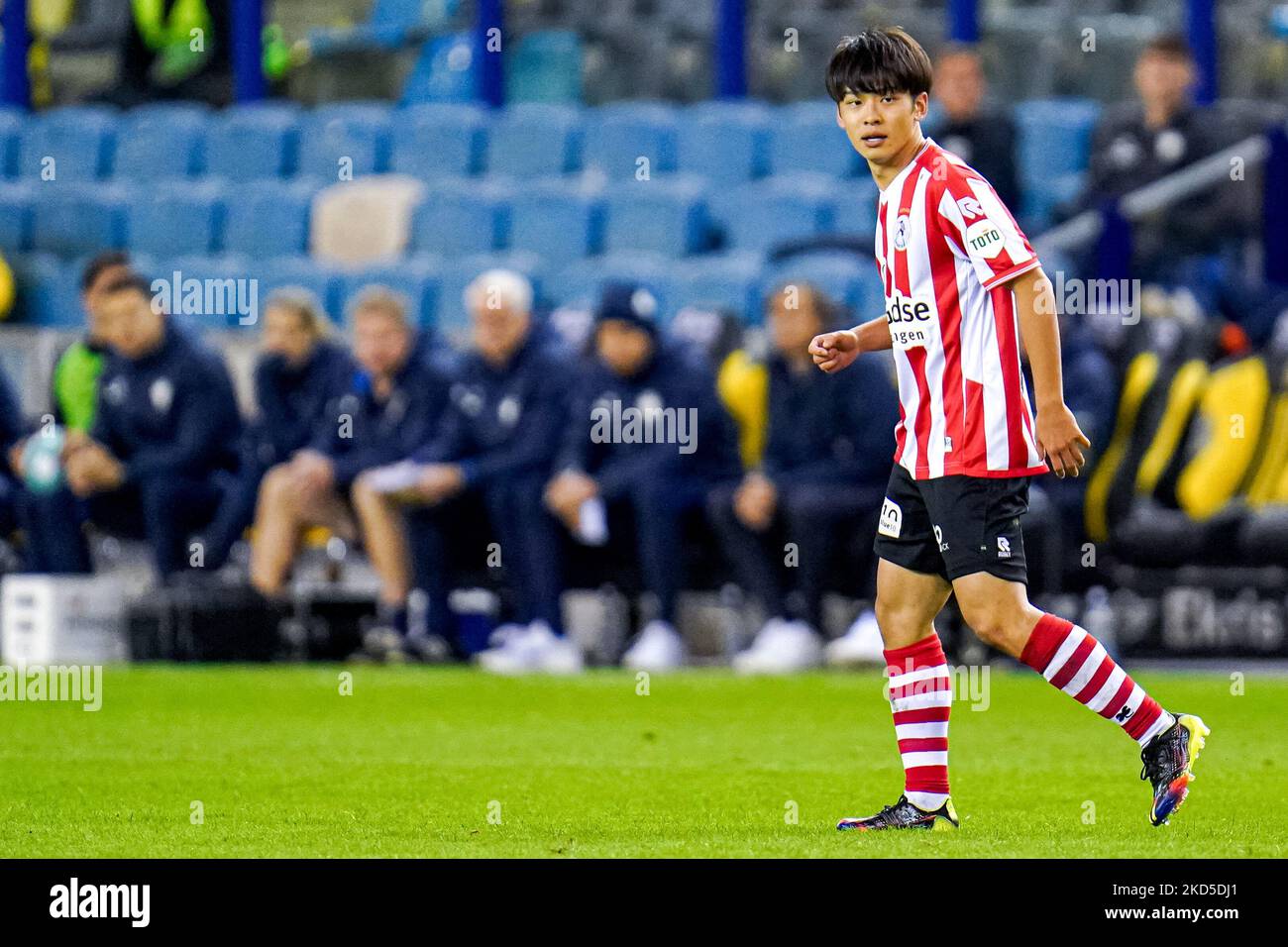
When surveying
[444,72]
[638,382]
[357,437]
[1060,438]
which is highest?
[444,72]

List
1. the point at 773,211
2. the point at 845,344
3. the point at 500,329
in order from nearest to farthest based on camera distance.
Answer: the point at 845,344
the point at 500,329
the point at 773,211

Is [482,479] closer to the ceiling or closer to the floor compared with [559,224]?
closer to the floor

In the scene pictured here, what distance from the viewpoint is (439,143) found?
15.9m

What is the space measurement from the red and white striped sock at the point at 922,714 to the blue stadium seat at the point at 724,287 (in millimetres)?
7208

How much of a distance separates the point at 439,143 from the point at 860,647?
574cm

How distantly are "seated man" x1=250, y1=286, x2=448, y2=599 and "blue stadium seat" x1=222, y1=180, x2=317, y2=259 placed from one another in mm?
3154

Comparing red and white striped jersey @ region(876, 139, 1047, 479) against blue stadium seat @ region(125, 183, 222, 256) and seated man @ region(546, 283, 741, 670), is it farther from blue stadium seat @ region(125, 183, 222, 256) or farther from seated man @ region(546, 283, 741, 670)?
blue stadium seat @ region(125, 183, 222, 256)

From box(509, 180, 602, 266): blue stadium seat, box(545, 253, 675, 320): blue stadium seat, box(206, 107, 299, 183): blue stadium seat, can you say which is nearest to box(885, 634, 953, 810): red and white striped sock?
box(545, 253, 675, 320): blue stadium seat

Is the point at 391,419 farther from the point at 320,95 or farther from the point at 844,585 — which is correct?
the point at 320,95

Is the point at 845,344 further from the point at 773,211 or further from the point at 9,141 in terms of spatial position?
the point at 9,141

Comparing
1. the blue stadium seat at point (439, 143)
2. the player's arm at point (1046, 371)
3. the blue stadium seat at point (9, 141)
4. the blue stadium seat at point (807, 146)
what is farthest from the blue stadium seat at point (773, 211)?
the player's arm at point (1046, 371)

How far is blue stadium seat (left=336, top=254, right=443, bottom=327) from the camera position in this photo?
14.6 m

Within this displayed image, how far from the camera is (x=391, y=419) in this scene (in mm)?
12562

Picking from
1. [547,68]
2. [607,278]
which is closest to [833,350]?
[607,278]
